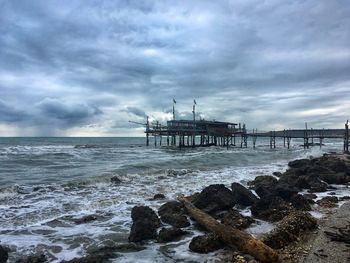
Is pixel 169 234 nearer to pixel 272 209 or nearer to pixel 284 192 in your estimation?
pixel 272 209

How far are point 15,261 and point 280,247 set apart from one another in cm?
665

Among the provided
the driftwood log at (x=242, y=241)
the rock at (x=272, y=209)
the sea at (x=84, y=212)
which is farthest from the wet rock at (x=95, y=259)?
the rock at (x=272, y=209)

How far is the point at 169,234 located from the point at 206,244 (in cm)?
146

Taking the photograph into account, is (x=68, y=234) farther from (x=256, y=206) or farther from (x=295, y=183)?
(x=295, y=183)

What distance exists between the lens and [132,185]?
20.7 metres

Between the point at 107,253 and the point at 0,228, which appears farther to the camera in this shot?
the point at 0,228

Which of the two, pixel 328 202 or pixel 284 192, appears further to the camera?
pixel 284 192

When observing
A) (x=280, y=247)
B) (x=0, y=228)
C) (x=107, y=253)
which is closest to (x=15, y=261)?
(x=107, y=253)

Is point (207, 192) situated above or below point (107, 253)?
above

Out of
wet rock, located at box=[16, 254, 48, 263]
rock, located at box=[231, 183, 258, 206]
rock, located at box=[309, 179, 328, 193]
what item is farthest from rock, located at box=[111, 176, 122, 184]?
wet rock, located at box=[16, 254, 48, 263]

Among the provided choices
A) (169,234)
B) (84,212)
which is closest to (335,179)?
(169,234)

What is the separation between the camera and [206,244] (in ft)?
30.1

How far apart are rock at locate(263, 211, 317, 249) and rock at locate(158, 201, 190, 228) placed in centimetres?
324

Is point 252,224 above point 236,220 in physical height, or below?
below
